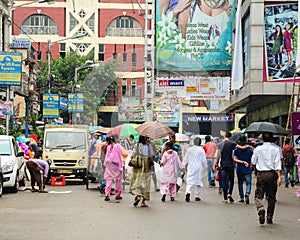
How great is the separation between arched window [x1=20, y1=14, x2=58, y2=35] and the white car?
54464 millimetres

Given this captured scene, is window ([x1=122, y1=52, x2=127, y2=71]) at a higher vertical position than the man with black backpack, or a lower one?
higher

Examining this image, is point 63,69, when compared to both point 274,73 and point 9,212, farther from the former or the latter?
point 9,212

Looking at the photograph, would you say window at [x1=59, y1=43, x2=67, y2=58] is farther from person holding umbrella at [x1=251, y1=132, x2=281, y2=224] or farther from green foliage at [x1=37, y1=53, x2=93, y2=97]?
person holding umbrella at [x1=251, y1=132, x2=281, y2=224]

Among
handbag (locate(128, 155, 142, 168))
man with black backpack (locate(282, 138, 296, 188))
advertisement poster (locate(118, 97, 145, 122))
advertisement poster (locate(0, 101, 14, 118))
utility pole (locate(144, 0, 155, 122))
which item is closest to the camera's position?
handbag (locate(128, 155, 142, 168))

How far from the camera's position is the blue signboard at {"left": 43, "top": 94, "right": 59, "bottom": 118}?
41.4m

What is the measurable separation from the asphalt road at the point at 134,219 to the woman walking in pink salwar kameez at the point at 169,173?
35 cm

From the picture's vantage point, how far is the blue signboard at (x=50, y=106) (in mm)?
41447

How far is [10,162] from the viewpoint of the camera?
19375 millimetres

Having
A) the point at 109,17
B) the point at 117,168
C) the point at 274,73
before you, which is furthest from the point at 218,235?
the point at 109,17

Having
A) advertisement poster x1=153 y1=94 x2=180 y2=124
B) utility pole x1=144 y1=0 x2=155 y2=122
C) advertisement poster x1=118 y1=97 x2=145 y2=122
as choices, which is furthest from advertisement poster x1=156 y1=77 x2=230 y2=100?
advertisement poster x1=118 y1=97 x2=145 y2=122

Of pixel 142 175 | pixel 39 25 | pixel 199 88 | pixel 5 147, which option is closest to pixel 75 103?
pixel 199 88

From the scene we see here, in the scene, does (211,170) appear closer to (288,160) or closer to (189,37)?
(288,160)

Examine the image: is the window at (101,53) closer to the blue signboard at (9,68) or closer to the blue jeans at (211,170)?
the blue signboard at (9,68)

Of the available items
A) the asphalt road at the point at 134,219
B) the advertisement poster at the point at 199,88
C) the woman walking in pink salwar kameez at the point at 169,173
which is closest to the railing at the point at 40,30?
the advertisement poster at the point at 199,88
